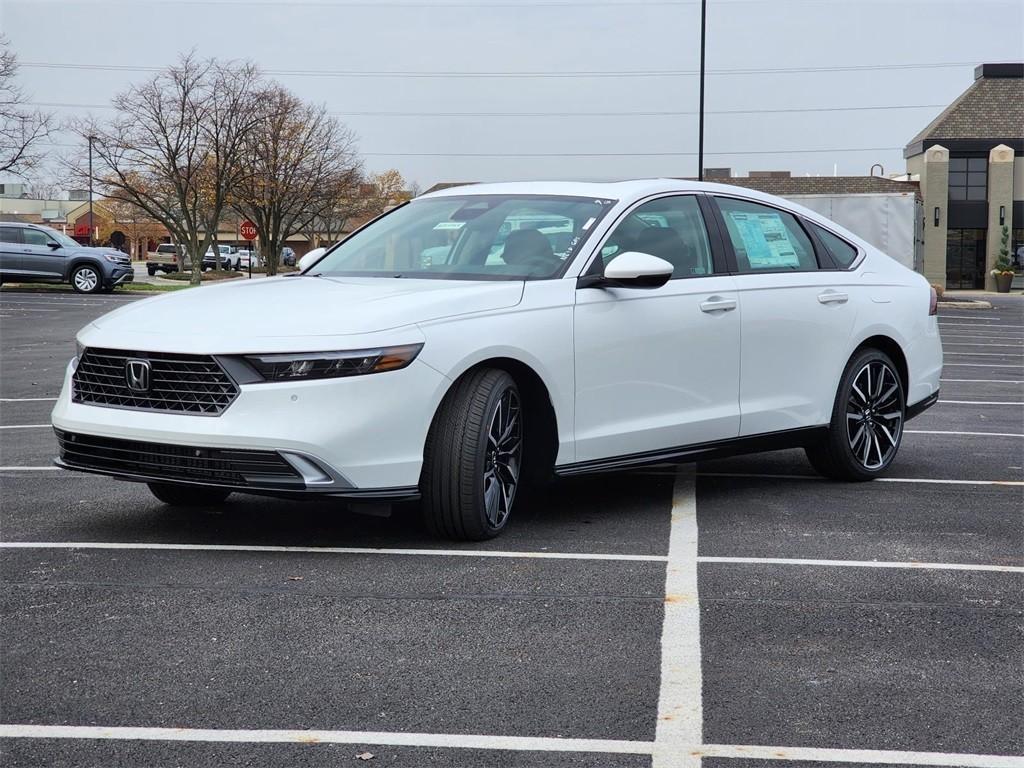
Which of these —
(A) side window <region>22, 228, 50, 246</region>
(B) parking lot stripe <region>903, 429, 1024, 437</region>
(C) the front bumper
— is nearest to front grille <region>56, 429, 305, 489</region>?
(C) the front bumper

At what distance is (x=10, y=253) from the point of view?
35.7 meters

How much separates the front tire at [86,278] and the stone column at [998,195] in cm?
3655

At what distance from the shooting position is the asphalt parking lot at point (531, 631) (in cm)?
370

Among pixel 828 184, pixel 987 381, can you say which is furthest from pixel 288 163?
pixel 987 381

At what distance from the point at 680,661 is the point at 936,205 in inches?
2237

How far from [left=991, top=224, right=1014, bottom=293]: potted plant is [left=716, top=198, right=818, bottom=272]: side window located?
167ft

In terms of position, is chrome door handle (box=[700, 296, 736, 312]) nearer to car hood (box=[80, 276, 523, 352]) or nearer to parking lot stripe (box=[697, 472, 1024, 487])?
car hood (box=[80, 276, 523, 352])

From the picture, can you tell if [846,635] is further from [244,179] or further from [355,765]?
[244,179]

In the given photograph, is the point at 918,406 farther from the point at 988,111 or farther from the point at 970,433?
the point at 988,111

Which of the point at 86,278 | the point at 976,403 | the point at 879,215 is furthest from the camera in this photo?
the point at 86,278

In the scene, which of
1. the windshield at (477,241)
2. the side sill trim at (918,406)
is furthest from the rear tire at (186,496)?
the side sill trim at (918,406)

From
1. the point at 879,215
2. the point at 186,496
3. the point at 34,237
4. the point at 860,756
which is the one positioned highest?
the point at 879,215

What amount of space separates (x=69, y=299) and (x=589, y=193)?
28242 mm

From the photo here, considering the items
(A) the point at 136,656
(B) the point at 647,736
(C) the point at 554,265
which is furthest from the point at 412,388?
(B) the point at 647,736
